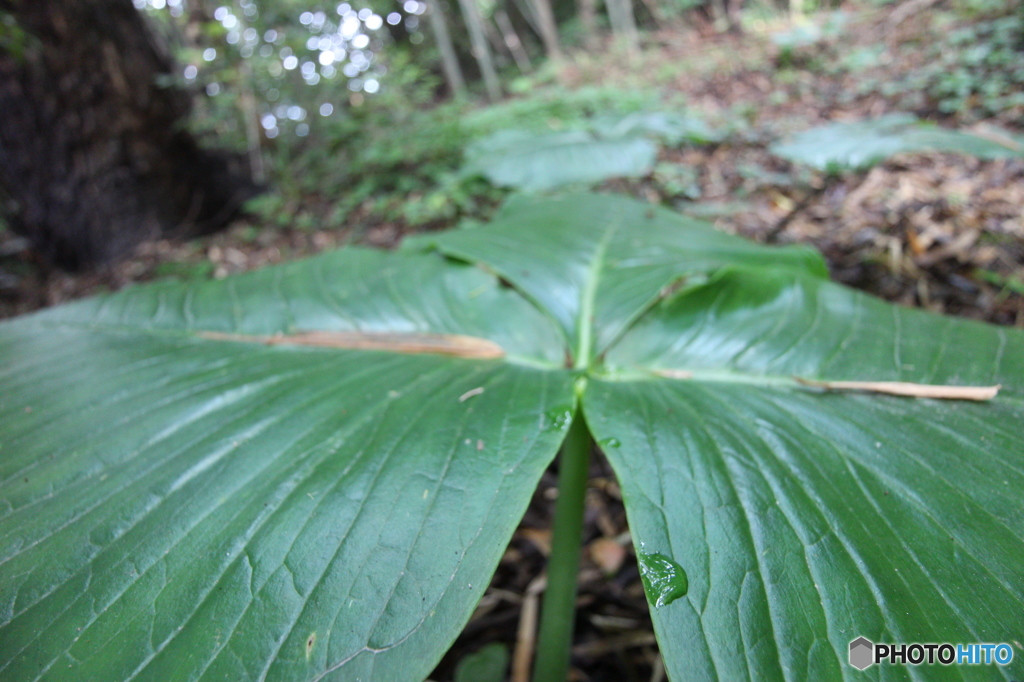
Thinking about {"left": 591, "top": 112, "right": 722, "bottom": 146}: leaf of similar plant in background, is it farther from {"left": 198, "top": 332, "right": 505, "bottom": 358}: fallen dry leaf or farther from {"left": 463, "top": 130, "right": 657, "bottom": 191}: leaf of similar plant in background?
{"left": 198, "top": 332, "right": 505, "bottom": 358}: fallen dry leaf

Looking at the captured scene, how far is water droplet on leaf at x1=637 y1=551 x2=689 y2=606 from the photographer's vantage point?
1.61 feet

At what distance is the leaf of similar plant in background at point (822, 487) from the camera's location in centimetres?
48

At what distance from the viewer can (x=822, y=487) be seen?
0.60 metres

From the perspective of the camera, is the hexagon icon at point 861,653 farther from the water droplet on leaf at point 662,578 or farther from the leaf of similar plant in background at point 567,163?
the leaf of similar plant in background at point 567,163

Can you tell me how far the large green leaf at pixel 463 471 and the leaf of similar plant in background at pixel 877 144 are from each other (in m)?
0.75

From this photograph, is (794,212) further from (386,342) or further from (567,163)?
(386,342)

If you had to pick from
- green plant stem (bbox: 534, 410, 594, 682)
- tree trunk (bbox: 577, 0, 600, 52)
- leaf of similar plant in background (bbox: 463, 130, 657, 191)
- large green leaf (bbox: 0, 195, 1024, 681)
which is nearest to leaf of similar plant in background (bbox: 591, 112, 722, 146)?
leaf of similar plant in background (bbox: 463, 130, 657, 191)

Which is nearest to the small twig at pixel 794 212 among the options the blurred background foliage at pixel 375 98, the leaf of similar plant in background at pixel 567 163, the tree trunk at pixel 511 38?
the leaf of similar plant in background at pixel 567 163

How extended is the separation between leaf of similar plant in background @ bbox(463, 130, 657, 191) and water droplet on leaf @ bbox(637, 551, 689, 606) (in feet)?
4.88

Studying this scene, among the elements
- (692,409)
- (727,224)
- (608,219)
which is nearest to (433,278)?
(608,219)

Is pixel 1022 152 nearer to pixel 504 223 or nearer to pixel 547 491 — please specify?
pixel 504 223

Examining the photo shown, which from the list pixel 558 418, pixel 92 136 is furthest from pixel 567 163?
pixel 92 136

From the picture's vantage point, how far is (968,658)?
1.47 feet

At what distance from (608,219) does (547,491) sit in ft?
2.62
